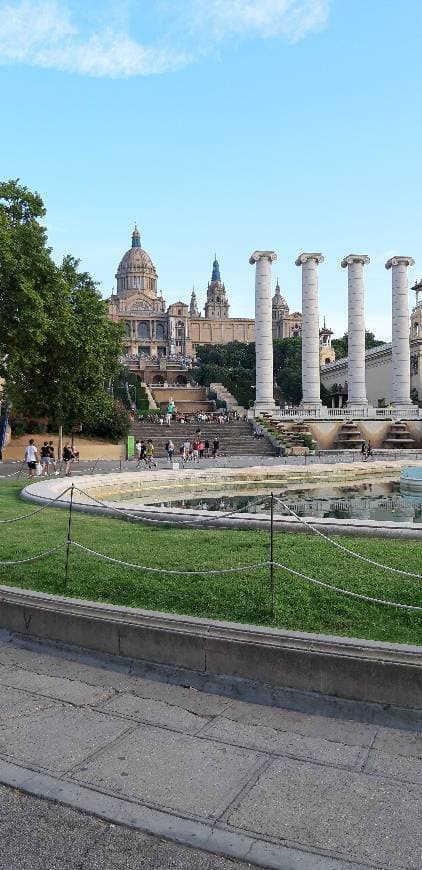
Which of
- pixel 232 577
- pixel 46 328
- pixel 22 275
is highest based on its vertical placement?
pixel 22 275

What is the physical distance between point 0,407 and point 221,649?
41.4 meters

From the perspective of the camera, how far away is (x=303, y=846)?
13.4ft

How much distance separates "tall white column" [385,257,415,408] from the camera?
66125 millimetres

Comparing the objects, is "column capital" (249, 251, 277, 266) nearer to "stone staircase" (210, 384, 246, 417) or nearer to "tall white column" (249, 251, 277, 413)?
"tall white column" (249, 251, 277, 413)

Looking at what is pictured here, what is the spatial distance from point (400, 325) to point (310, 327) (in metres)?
10.6

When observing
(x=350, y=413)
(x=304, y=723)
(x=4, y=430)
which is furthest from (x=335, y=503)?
(x=350, y=413)

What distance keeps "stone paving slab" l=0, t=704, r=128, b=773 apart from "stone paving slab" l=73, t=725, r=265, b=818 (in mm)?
175

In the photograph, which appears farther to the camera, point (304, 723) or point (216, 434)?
point (216, 434)

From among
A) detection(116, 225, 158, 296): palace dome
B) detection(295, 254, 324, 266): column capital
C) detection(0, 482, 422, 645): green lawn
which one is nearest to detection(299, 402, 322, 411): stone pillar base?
detection(295, 254, 324, 266): column capital

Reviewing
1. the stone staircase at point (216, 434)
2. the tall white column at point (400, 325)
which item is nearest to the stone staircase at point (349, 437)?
the stone staircase at point (216, 434)

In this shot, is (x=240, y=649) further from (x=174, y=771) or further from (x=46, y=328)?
(x=46, y=328)

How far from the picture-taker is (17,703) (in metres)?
6.25

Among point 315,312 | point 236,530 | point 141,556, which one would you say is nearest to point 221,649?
point 141,556

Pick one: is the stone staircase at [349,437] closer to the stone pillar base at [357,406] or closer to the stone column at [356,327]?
the stone pillar base at [357,406]
